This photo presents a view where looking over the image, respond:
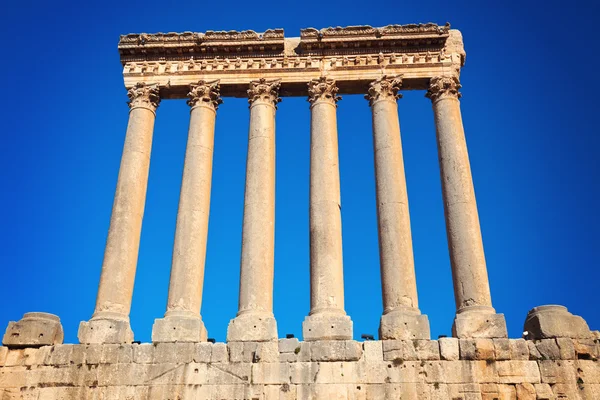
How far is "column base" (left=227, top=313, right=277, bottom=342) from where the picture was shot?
18438 millimetres

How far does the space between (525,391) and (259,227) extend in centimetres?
1014

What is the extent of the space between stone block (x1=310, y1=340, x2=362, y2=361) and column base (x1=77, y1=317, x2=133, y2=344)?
6264 mm

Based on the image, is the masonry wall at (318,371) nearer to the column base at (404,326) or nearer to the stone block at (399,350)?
the stone block at (399,350)

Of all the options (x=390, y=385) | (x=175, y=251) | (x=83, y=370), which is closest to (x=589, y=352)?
(x=390, y=385)

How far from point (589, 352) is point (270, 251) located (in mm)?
10823

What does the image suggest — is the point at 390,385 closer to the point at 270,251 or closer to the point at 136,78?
the point at 270,251

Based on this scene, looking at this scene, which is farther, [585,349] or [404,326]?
[404,326]

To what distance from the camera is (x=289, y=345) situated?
18.1 metres

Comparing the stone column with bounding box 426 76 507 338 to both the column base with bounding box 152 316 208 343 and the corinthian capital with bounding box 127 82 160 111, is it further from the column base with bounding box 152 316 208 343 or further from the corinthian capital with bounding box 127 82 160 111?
the corinthian capital with bounding box 127 82 160 111

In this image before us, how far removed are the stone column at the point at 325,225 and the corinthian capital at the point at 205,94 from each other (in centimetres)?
395

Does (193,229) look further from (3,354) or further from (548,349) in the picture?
(548,349)

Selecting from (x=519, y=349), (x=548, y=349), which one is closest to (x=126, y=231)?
(x=519, y=349)

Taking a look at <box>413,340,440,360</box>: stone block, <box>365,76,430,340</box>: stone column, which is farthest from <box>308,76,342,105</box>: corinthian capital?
<box>413,340,440,360</box>: stone block

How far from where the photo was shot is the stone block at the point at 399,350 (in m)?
17.8
